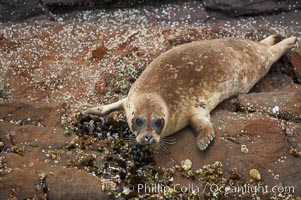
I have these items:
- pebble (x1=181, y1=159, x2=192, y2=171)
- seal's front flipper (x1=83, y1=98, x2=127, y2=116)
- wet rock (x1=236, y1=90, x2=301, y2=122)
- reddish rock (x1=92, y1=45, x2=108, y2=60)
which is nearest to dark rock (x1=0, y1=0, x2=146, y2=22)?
reddish rock (x1=92, y1=45, x2=108, y2=60)

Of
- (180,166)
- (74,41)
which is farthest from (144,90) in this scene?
(74,41)

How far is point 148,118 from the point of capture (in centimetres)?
632

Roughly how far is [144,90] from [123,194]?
3.97 ft

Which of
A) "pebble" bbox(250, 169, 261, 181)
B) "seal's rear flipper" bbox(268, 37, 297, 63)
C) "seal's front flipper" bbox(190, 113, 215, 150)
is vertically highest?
"seal's rear flipper" bbox(268, 37, 297, 63)

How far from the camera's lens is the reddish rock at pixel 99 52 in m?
8.29

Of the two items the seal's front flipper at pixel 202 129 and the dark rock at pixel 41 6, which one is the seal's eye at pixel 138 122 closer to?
the seal's front flipper at pixel 202 129

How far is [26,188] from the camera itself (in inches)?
243

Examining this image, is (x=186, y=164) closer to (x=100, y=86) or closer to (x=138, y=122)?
(x=138, y=122)

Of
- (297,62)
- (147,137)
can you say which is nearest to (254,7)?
(297,62)

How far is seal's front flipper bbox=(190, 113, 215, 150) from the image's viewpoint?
257 inches

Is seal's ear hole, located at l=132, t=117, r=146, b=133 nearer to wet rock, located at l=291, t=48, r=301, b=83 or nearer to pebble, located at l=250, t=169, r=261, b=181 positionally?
pebble, located at l=250, t=169, r=261, b=181

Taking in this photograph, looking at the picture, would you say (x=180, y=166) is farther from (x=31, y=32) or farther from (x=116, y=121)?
(x=31, y=32)

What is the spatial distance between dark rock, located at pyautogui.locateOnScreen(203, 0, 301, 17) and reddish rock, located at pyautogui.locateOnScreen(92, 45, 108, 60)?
183 centimetres

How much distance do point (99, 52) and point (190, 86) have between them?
1740mm
